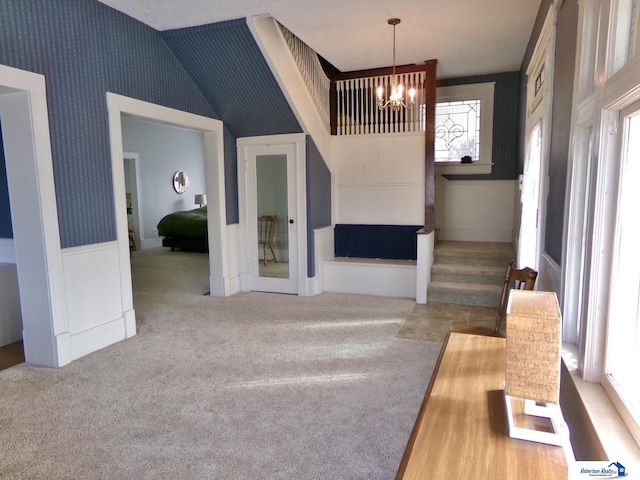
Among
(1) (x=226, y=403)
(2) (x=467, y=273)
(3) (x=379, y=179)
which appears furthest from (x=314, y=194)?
(1) (x=226, y=403)

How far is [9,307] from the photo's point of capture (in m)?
3.88

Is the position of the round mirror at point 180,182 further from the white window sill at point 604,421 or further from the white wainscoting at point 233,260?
the white window sill at point 604,421

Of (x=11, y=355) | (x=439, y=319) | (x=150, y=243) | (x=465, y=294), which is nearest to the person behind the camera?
(x=11, y=355)

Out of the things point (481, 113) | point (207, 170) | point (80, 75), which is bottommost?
point (207, 170)

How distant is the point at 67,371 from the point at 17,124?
1891 millimetres

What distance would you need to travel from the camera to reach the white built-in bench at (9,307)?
3840 mm

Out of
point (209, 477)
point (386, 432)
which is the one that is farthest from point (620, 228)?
point (209, 477)

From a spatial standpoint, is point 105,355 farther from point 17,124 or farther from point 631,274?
point 631,274

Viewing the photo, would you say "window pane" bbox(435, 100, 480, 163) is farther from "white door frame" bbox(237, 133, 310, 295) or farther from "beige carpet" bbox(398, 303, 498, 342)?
"beige carpet" bbox(398, 303, 498, 342)

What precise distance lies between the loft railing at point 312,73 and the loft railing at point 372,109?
182mm

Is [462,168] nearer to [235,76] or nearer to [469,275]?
[469,275]

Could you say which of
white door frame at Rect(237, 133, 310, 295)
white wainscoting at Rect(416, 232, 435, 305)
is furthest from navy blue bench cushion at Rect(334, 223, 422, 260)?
white door frame at Rect(237, 133, 310, 295)

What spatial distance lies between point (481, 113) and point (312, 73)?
260 centimetres

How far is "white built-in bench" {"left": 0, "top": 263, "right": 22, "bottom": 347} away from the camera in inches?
151
